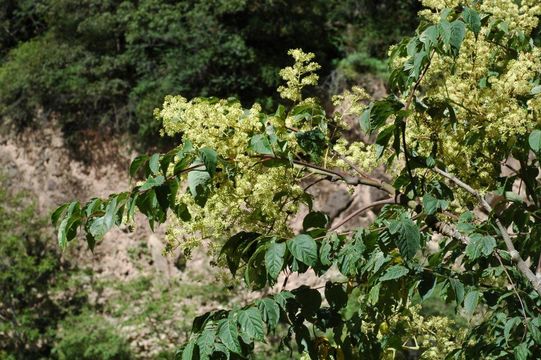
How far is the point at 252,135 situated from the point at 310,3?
26.1 feet

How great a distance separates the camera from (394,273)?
1.96 meters

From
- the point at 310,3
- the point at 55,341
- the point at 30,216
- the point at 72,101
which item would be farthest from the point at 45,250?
the point at 310,3

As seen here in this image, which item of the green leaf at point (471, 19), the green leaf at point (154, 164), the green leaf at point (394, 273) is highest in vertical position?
the green leaf at point (471, 19)

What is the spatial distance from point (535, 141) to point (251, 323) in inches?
34.5

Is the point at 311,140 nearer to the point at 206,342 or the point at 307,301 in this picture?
the point at 307,301

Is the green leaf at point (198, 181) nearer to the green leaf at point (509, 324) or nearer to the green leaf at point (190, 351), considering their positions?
the green leaf at point (190, 351)

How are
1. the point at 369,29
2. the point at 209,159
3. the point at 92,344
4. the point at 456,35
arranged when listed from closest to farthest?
the point at 209,159 < the point at 456,35 < the point at 92,344 < the point at 369,29

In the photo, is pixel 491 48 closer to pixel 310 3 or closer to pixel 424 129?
pixel 424 129

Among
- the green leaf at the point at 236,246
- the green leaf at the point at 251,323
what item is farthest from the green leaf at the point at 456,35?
the green leaf at the point at 251,323

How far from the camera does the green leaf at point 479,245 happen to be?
1.97m

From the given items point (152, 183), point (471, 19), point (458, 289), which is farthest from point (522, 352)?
point (152, 183)

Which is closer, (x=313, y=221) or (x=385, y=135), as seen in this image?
(x=385, y=135)

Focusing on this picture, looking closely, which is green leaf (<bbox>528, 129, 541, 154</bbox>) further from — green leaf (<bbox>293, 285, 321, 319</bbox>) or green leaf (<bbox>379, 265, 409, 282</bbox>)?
green leaf (<bbox>293, 285, 321, 319</bbox>)

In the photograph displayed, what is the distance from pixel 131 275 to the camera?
9.95 metres
